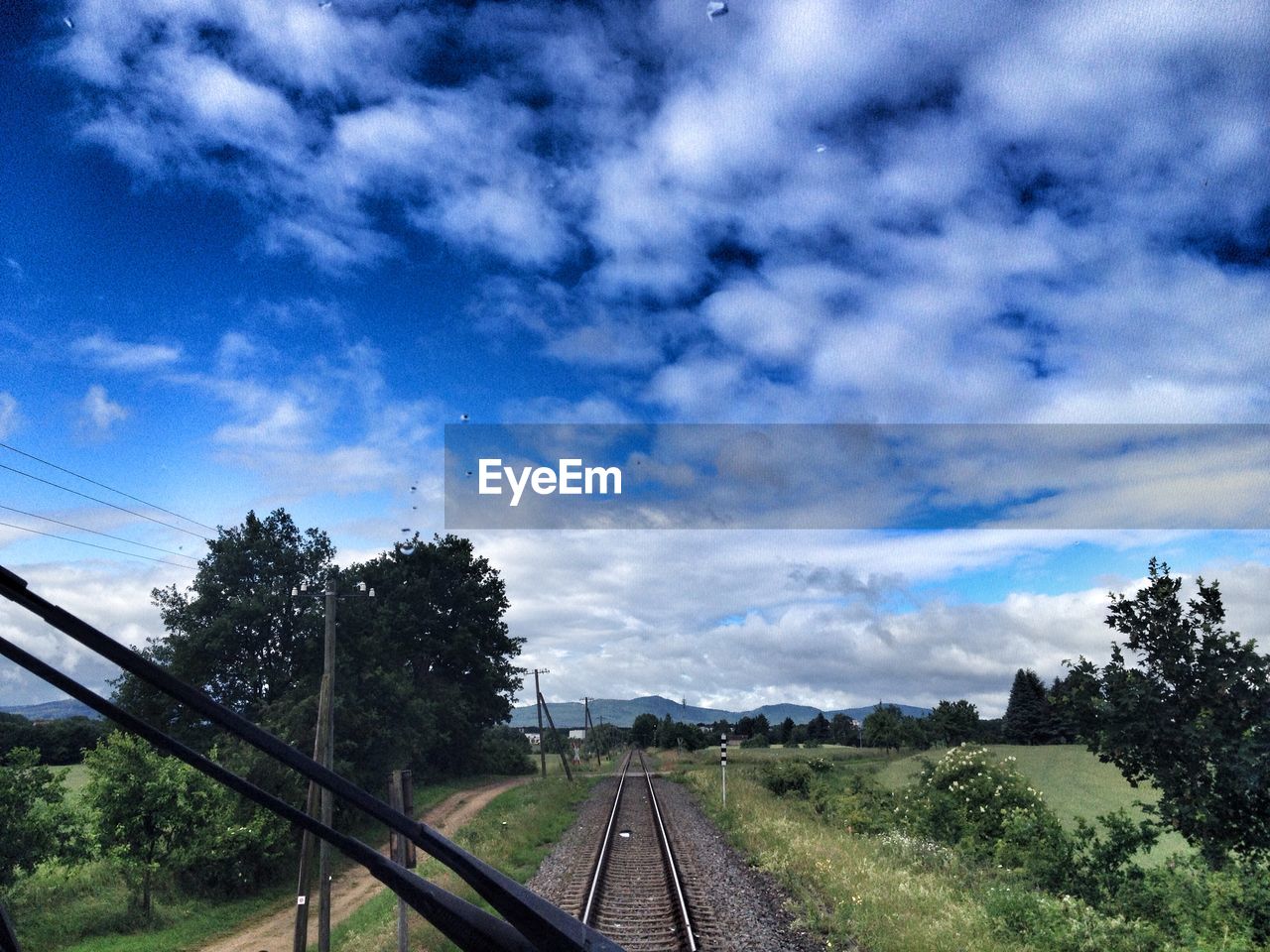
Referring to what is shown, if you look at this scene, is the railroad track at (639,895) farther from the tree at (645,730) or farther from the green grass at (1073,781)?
the tree at (645,730)

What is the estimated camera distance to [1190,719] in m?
11.6

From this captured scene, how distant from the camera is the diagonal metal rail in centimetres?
111

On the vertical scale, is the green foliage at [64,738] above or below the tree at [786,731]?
above

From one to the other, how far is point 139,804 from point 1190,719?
22498 millimetres

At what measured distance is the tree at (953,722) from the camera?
83.5 meters

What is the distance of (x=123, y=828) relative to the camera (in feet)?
65.4

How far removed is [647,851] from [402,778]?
11.0 m

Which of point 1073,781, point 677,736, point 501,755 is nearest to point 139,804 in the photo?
point 1073,781

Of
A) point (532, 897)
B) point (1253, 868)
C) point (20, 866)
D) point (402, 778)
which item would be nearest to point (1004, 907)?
point (1253, 868)

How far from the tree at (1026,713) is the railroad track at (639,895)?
74425 mm

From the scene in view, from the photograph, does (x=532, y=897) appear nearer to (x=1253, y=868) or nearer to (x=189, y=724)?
(x=1253, y=868)

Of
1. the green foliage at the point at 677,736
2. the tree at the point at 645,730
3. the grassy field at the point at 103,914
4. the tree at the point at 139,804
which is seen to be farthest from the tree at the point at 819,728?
the tree at the point at 139,804

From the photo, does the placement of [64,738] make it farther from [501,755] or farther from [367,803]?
[367,803]

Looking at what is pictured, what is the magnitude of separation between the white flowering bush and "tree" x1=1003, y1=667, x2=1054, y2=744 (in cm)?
6851
